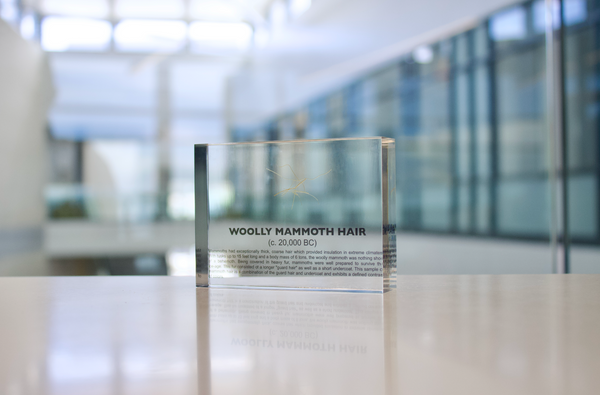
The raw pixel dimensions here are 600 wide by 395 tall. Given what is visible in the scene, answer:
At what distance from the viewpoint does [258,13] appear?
16.8 feet

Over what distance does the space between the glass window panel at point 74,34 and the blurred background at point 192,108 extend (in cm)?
1

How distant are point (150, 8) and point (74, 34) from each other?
3.04 ft

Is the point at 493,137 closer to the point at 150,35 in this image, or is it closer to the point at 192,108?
the point at 192,108

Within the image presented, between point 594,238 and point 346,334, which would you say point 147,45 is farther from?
point 346,334

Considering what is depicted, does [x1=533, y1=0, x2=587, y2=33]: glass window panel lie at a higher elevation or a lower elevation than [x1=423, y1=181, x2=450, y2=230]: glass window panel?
higher

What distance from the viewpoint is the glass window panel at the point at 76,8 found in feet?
16.8

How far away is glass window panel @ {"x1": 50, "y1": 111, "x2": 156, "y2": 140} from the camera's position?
5336mm

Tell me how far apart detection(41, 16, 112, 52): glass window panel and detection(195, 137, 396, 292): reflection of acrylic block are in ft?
17.0

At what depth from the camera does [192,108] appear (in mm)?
5340

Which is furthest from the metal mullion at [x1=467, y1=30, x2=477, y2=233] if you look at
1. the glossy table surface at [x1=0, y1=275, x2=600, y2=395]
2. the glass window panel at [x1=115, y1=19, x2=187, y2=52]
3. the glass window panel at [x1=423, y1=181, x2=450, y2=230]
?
the glossy table surface at [x1=0, y1=275, x2=600, y2=395]

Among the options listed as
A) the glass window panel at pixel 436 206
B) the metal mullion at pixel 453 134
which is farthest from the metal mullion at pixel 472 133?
the glass window panel at pixel 436 206

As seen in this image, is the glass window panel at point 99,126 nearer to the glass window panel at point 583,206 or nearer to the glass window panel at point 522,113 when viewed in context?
the glass window panel at point 522,113

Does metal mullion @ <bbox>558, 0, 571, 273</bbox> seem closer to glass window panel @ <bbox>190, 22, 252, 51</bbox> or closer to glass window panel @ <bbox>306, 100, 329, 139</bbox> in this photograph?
glass window panel @ <bbox>306, 100, 329, 139</bbox>

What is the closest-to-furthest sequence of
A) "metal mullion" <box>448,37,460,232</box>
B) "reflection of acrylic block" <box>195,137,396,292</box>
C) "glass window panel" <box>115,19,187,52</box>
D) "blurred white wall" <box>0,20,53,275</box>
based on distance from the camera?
"reflection of acrylic block" <box>195,137,396,292</box> < "metal mullion" <box>448,37,460,232</box> < "blurred white wall" <box>0,20,53,275</box> < "glass window panel" <box>115,19,187,52</box>
